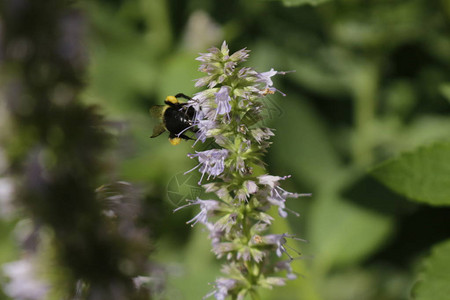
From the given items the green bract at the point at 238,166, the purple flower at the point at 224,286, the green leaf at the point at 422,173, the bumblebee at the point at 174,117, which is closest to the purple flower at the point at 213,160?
the green bract at the point at 238,166

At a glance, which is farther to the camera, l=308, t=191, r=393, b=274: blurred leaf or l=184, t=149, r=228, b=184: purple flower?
l=308, t=191, r=393, b=274: blurred leaf

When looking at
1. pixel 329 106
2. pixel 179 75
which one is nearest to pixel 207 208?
pixel 179 75

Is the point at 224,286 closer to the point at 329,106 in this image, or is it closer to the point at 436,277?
the point at 436,277

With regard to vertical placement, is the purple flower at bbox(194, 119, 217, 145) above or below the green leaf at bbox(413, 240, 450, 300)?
above

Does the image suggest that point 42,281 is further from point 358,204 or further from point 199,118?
point 358,204

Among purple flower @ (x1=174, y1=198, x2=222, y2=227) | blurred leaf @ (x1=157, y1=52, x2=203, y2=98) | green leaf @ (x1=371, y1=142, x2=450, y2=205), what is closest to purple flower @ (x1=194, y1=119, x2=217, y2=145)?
purple flower @ (x1=174, y1=198, x2=222, y2=227)

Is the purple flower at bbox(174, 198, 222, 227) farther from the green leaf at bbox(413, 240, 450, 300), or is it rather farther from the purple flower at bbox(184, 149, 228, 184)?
the green leaf at bbox(413, 240, 450, 300)
